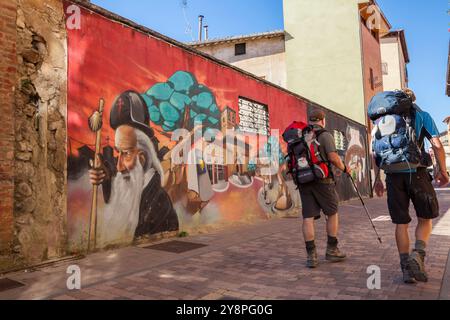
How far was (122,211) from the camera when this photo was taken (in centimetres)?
540

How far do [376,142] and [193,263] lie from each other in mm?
2507

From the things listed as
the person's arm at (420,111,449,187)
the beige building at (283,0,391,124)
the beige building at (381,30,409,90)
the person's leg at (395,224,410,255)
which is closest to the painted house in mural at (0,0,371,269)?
the person's leg at (395,224,410,255)

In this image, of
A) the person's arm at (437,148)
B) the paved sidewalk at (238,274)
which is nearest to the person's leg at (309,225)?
the paved sidewalk at (238,274)

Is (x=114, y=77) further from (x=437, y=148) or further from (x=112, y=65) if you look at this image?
(x=437, y=148)

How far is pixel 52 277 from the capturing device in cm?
381

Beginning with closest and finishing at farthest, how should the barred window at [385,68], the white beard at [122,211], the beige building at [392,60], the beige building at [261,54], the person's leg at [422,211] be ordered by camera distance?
the person's leg at [422,211] → the white beard at [122,211] → the beige building at [261,54] → the beige building at [392,60] → the barred window at [385,68]

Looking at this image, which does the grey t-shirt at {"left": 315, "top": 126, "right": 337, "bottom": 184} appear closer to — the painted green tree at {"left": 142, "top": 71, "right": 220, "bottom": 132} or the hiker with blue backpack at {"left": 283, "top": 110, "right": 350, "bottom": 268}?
the hiker with blue backpack at {"left": 283, "top": 110, "right": 350, "bottom": 268}

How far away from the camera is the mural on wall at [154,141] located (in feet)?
16.3

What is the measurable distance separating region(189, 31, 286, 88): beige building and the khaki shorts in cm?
1755

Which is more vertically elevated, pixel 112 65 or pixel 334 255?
pixel 112 65

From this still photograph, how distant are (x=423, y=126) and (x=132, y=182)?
3975mm

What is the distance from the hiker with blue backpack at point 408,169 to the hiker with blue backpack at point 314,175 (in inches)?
25.9

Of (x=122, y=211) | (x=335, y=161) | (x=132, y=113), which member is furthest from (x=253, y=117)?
(x=335, y=161)

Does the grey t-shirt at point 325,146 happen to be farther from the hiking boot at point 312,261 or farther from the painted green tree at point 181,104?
the painted green tree at point 181,104
